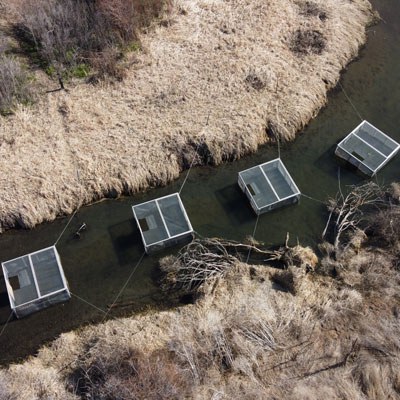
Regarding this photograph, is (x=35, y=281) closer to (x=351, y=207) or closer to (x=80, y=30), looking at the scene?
(x=351, y=207)

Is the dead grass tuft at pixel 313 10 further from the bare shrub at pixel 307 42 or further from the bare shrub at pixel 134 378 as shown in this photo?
the bare shrub at pixel 134 378

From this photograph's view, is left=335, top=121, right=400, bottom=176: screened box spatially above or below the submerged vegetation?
above

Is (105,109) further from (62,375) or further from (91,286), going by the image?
(62,375)

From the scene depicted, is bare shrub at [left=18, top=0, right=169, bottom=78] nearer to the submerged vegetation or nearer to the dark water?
the dark water

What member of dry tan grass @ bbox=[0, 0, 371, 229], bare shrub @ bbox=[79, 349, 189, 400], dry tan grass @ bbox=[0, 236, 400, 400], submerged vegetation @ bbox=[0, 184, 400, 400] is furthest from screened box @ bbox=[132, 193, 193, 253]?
bare shrub @ bbox=[79, 349, 189, 400]

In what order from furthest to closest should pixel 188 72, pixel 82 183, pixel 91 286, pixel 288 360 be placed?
pixel 188 72
pixel 82 183
pixel 91 286
pixel 288 360

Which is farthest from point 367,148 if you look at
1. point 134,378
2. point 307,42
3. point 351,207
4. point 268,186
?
point 134,378

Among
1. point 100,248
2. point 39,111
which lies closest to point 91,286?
point 100,248
